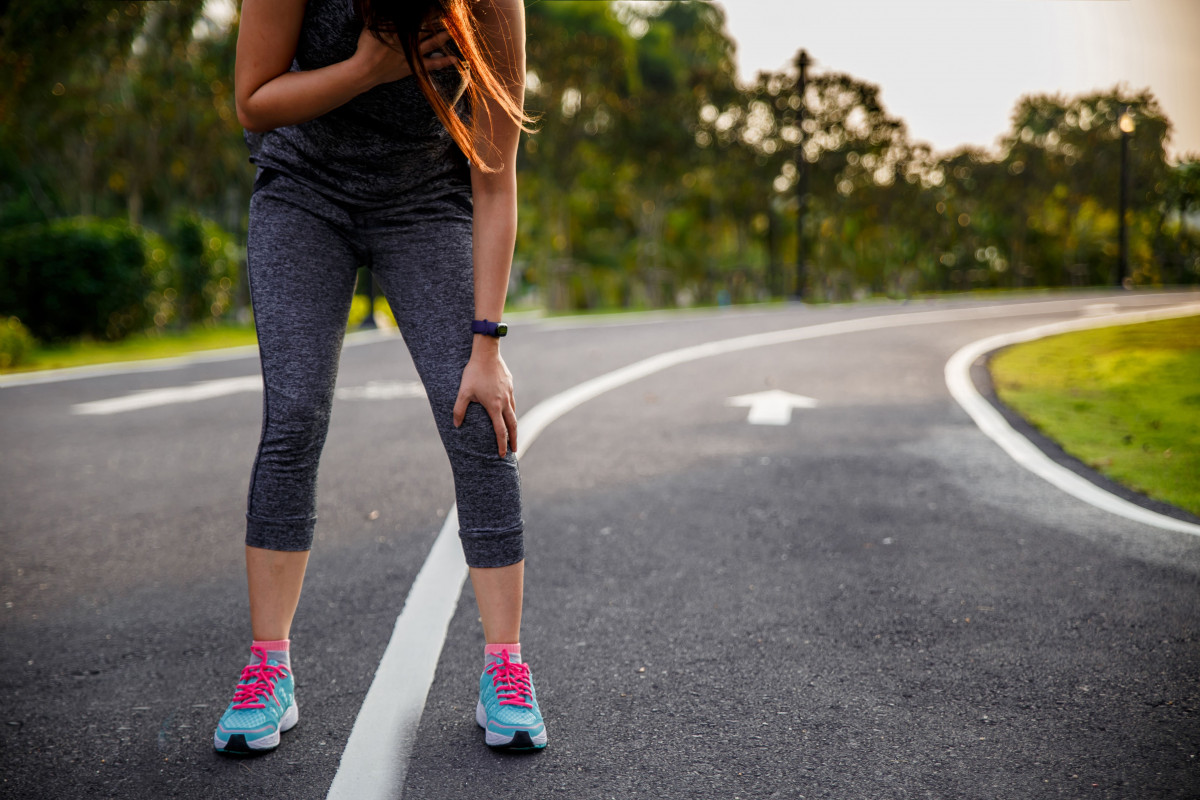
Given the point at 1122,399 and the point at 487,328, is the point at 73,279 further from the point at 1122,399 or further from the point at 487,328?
the point at 487,328

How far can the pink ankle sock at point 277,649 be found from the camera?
2.43 meters

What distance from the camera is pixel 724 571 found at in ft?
12.0

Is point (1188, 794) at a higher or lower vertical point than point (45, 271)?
lower

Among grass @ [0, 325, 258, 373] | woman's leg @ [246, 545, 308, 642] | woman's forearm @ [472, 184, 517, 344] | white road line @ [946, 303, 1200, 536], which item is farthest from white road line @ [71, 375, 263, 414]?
woman's forearm @ [472, 184, 517, 344]

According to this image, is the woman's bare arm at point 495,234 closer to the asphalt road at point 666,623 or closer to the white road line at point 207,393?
the asphalt road at point 666,623

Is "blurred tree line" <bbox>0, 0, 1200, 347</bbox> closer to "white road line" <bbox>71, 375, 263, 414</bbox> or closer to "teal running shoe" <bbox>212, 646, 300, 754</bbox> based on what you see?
"white road line" <bbox>71, 375, 263, 414</bbox>

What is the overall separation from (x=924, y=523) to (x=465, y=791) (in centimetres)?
284

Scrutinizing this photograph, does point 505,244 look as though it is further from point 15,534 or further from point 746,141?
point 746,141

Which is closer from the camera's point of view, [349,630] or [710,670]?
[710,670]

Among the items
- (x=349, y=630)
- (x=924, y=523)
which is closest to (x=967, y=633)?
(x=924, y=523)

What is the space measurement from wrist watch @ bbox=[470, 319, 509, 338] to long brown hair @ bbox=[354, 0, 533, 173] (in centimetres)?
40

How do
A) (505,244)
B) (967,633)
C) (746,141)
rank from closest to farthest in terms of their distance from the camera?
Answer: (505,244) < (967,633) < (746,141)

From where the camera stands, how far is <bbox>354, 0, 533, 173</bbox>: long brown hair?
202cm

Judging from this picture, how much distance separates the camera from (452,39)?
2.09 m
